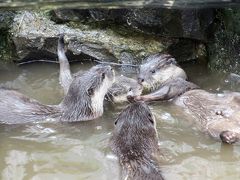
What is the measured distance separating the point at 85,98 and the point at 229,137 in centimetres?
149

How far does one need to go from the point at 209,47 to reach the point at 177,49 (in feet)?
1.20

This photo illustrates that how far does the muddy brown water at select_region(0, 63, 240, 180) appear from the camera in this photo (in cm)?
484

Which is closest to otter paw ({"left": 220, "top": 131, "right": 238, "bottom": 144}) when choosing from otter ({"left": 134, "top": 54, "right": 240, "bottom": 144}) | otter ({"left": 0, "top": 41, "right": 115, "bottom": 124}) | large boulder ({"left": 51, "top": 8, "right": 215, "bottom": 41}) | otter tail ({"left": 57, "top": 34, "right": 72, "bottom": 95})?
otter ({"left": 134, "top": 54, "right": 240, "bottom": 144})

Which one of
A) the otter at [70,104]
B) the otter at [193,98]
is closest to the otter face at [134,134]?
the otter at [193,98]

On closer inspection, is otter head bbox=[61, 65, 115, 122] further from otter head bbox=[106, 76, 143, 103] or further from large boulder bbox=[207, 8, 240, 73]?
large boulder bbox=[207, 8, 240, 73]

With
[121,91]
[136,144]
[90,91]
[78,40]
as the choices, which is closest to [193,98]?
[121,91]

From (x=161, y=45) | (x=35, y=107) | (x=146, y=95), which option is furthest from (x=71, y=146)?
(x=161, y=45)

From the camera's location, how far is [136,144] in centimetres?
485

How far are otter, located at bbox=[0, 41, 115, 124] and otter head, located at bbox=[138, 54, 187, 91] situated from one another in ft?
1.70

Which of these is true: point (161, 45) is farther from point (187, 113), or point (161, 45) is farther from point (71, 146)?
point (71, 146)

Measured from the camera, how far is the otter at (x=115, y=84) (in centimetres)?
593

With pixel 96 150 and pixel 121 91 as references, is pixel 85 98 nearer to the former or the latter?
pixel 121 91

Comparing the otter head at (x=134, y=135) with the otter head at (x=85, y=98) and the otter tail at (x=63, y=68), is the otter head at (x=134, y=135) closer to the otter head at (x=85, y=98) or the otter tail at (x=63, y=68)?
the otter head at (x=85, y=98)

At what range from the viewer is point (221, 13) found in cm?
637
